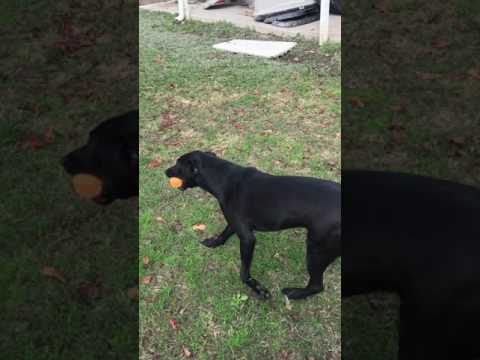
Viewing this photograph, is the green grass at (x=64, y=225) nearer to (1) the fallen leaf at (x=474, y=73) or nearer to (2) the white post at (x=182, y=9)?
(2) the white post at (x=182, y=9)

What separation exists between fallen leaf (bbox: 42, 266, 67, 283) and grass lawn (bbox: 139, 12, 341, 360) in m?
0.57

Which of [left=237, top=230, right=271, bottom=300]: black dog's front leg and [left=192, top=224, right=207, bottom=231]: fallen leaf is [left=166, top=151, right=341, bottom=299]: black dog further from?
[left=192, top=224, right=207, bottom=231]: fallen leaf

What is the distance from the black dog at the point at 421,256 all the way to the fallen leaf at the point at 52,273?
5.69ft

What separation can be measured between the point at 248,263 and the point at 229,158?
551mm

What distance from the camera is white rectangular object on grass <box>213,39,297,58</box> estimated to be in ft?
8.68

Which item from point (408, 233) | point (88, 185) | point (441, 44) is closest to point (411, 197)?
point (408, 233)

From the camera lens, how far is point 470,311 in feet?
4.97

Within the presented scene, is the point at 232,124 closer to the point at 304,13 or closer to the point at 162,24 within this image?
the point at 162,24

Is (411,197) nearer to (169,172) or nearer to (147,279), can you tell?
(169,172)

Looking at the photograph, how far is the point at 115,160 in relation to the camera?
77.8 inches

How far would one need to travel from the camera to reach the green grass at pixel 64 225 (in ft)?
7.94

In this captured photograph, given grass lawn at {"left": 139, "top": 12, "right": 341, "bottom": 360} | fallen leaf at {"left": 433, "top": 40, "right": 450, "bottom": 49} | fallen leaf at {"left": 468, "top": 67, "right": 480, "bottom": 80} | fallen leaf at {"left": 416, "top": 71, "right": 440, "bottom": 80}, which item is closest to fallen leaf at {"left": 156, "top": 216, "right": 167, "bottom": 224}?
grass lawn at {"left": 139, "top": 12, "right": 341, "bottom": 360}

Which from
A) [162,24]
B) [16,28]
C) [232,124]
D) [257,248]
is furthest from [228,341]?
[16,28]

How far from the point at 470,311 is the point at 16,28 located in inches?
219
